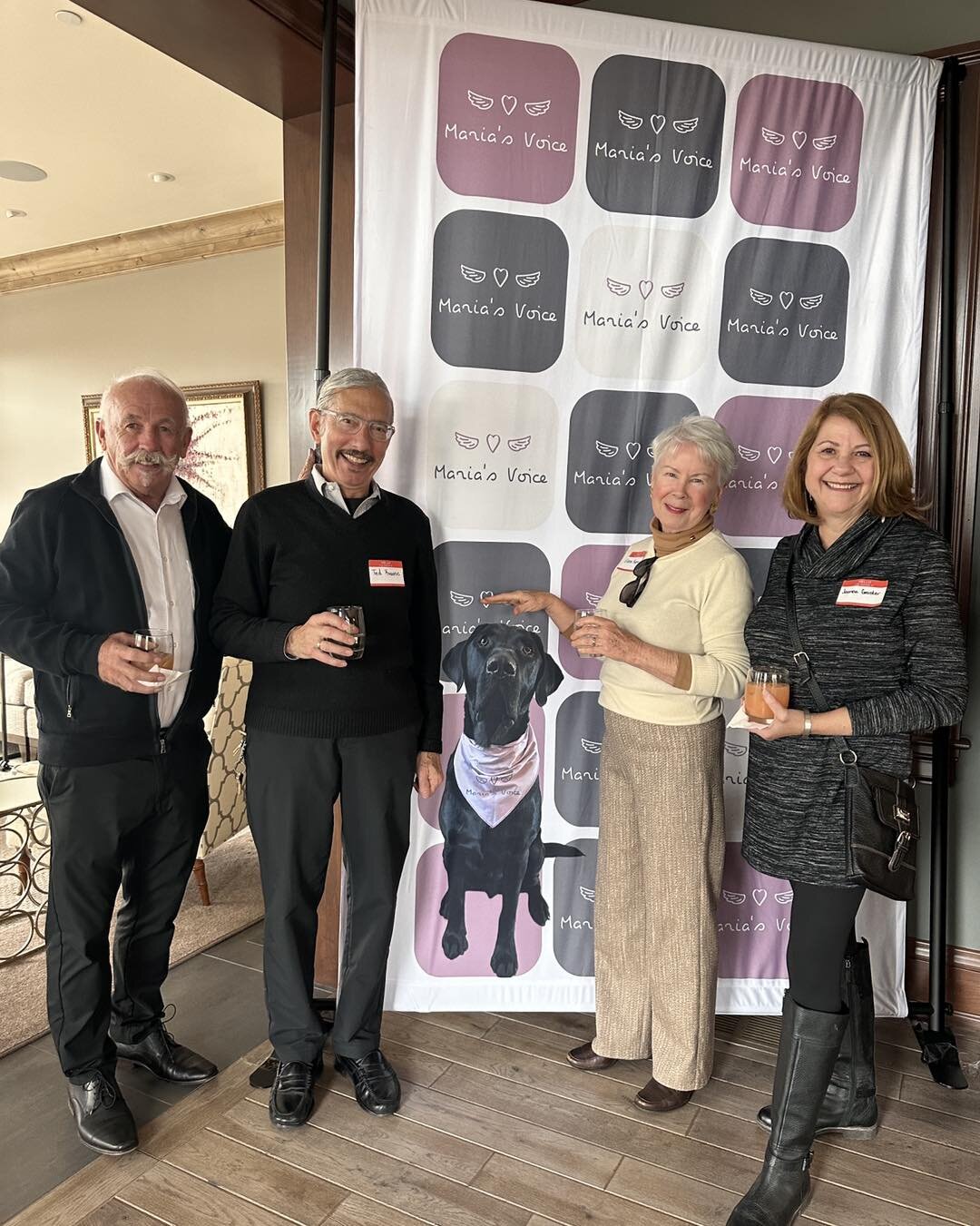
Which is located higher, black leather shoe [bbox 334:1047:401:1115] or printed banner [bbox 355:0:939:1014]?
printed banner [bbox 355:0:939:1014]

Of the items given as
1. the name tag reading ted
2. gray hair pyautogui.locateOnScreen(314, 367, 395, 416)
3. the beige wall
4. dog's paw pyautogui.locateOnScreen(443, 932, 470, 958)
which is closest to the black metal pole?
gray hair pyautogui.locateOnScreen(314, 367, 395, 416)

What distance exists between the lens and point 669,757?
6.94 feet

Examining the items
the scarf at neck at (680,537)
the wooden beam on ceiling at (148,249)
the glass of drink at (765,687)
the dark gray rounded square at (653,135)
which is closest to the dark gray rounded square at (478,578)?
the scarf at neck at (680,537)

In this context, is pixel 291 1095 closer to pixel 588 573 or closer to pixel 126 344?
pixel 588 573

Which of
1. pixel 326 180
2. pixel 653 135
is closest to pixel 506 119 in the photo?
pixel 653 135

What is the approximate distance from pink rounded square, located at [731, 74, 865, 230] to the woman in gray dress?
0.86 meters

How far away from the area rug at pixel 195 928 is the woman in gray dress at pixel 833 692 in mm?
1997

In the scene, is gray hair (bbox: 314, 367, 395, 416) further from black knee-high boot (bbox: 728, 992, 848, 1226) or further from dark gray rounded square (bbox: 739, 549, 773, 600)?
black knee-high boot (bbox: 728, 992, 848, 1226)

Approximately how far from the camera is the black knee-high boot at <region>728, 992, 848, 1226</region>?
182 centimetres

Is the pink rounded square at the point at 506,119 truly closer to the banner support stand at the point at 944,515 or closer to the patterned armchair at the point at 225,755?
the banner support stand at the point at 944,515

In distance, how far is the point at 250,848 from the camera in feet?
13.5

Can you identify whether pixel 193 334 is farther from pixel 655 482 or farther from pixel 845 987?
pixel 845 987

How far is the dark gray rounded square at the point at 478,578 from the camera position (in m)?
2.42

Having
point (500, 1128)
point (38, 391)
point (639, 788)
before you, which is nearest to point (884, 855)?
point (639, 788)
